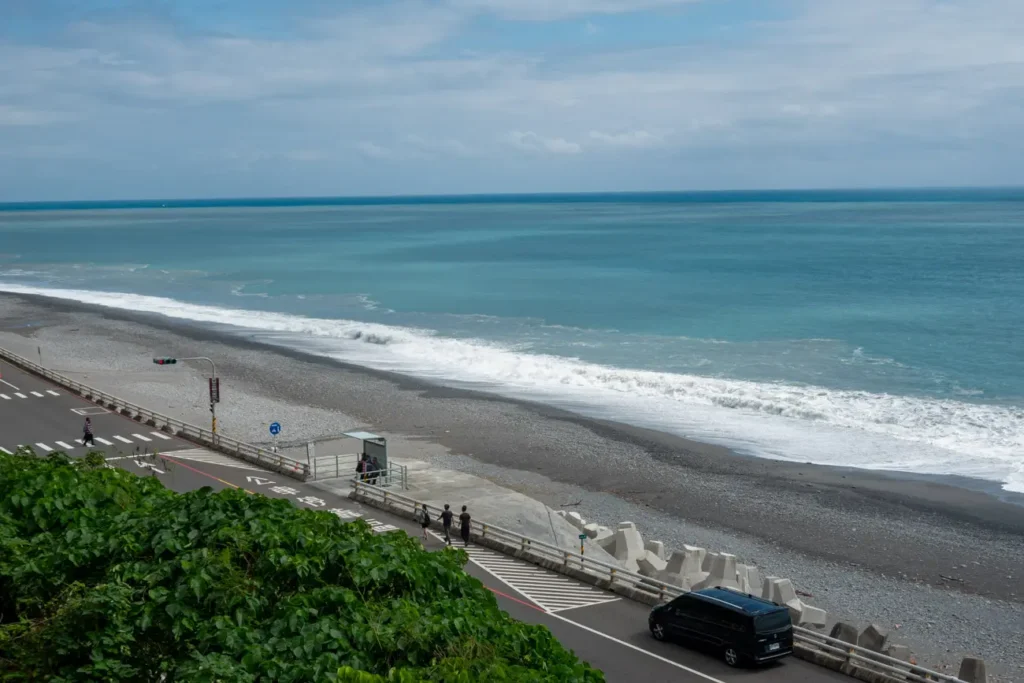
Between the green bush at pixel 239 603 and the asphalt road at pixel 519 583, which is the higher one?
the green bush at pixel 239 603

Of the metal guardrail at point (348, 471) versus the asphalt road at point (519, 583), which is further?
the metal guardrail at point (348, 471)

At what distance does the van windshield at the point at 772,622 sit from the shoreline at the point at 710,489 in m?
6.08

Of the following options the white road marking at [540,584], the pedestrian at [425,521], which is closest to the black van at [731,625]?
the white road marking at [540,584]

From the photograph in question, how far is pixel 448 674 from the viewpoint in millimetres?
8875

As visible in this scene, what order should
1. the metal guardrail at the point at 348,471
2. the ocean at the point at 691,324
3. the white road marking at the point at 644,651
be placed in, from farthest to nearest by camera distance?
the ocean at the point at 691,324, the metal guardrail at the point at 348,471, the white road marking at the point at 644,651

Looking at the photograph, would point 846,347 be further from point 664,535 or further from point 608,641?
point 608,641

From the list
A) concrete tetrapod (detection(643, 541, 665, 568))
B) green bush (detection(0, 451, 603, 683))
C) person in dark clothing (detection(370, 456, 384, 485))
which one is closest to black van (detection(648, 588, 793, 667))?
concrete tetrapod (detection(643, 541, 665, 568))

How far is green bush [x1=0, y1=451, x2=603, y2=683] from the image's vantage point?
955cm

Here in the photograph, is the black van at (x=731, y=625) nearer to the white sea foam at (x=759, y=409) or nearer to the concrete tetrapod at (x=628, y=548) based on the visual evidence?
the concrete tetrapod at (x=628, y=548)

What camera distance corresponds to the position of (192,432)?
A: 1566 inches

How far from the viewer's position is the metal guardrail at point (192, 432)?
34.3 metres

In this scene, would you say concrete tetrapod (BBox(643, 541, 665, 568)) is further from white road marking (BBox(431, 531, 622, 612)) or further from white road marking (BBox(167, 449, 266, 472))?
white road marking (BBox(167, 449, 266, 472))

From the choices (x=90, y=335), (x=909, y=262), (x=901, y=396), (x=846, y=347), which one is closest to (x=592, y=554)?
(x=901, y=396)

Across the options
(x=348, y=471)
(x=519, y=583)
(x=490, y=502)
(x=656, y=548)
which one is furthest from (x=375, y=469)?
(x=519, y=583)
